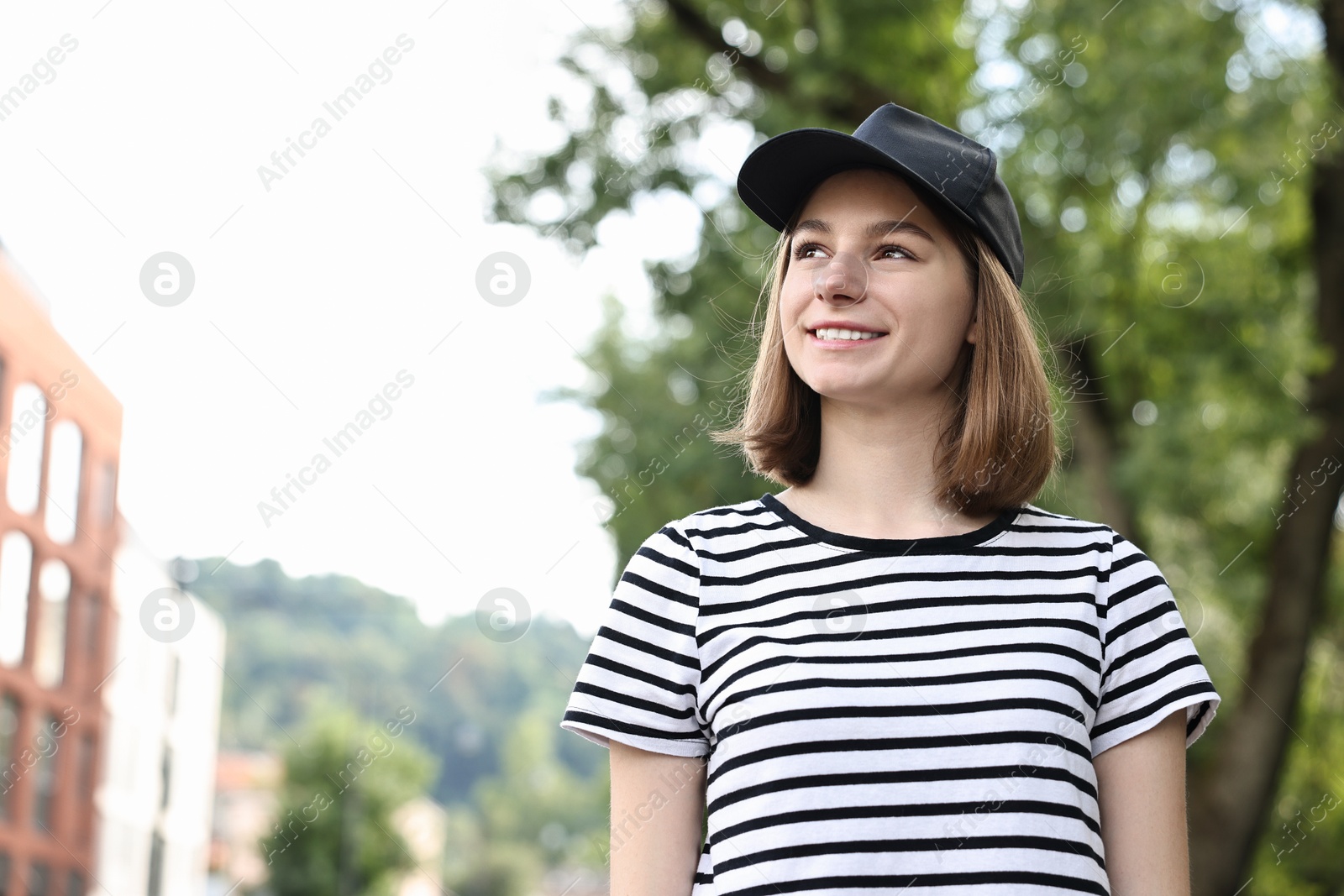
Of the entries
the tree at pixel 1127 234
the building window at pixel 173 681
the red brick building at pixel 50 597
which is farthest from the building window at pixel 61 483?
the tree at pixel 1127 234

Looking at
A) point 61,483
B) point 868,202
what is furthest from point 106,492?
point 868,202

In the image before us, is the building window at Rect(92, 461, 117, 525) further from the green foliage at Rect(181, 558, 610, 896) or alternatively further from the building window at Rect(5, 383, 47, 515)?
the green foliage at Rect(181, 558, 610, 896)

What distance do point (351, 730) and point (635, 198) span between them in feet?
156

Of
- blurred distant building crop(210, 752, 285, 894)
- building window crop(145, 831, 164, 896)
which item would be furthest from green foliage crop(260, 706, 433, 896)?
blurred distant building crop(210, 752, 285, 894)

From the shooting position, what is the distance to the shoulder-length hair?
6.64 ft

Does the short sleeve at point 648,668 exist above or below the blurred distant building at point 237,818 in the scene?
above

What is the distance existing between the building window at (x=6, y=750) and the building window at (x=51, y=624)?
3.38 feet

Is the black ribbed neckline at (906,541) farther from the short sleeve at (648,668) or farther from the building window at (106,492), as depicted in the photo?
the building window at (106,492)

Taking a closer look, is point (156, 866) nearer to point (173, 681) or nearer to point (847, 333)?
point (173, 681)

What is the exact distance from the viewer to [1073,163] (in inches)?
312

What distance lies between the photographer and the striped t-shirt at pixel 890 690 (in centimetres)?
173

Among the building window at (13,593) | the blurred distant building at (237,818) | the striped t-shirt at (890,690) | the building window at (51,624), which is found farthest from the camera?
the blurred distant building at (237,818)

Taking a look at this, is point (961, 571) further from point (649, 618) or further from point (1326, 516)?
point (1326, 516)

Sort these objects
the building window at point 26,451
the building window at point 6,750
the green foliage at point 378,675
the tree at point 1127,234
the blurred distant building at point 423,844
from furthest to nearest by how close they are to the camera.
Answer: the green foliage at point 378,675 → the blurred distant building at point 423,844 → the building window at point 6,750 → the building window at point 26,451 → the tree at point 1127,234
